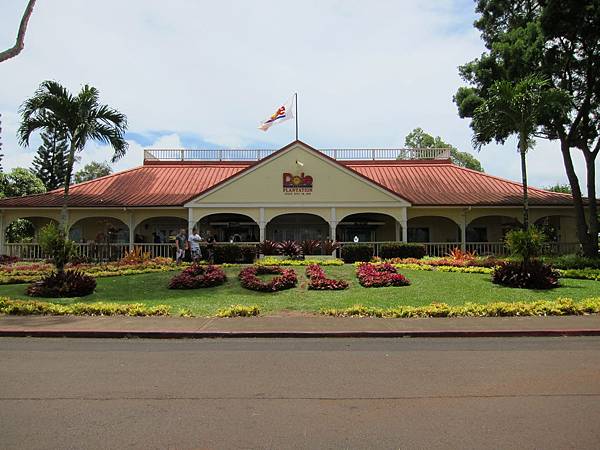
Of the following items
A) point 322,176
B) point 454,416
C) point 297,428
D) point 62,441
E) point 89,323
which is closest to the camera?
point 62,441

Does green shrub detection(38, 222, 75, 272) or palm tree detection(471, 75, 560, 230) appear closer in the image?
green shrub detection(38, 222, 75, 272)

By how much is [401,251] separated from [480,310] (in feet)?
35.3

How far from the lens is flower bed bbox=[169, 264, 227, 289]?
1490cm

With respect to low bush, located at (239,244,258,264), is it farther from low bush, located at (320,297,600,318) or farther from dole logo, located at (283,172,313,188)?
low bush, located at (320,297,600,318)

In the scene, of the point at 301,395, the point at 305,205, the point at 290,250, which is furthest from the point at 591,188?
the point at 301,395

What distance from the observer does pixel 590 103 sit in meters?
24.1

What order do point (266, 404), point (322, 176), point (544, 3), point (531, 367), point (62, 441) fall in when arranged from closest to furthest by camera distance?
point (62, 441) → point (266, 404) → point (531, 367) → point (544, 3) → point (322, 176)

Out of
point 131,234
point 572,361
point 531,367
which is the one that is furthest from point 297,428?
point 131,234

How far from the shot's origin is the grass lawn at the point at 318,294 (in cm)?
1244

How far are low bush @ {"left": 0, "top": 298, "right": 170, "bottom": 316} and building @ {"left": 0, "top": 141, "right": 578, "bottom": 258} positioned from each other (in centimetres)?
1191

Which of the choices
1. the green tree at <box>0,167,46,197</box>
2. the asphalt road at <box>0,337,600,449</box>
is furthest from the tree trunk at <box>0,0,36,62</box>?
the green tree at <box>0,167,46,197</box>

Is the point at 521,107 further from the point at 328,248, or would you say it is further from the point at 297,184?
the point at 297,184

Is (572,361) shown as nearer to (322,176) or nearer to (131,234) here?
(322,176)

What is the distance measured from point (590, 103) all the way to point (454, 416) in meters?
23.9
